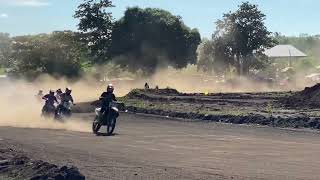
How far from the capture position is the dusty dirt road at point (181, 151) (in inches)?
559

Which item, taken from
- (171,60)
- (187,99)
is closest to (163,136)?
(187,99)

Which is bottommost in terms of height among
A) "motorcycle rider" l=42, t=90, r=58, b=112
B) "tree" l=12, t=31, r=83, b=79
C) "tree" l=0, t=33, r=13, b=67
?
"motorcycle rider" l=42, t=90, r=58, b=112

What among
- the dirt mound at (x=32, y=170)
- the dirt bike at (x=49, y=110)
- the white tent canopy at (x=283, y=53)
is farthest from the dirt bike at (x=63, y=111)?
the white tent canopy at (x=283, y=53)

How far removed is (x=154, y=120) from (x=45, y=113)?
6253 mm

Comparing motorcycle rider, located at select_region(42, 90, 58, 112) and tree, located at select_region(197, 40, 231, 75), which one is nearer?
motorcycle rider, located at select_region(42, 90, 58, 112)

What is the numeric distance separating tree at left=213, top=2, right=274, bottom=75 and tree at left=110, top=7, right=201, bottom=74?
4.88 metres

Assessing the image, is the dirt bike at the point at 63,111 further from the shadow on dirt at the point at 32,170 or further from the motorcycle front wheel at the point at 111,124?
the shadow on dirt at the point at 32,170

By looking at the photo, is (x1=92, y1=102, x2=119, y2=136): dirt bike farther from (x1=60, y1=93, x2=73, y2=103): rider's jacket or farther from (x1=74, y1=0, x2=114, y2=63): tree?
(x1=74, y1=0, x2=114, y2=63): tree

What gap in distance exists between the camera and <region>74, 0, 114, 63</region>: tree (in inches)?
3017

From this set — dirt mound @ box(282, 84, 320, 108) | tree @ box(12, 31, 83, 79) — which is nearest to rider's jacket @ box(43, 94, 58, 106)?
dirt mound @ box(282, 84, 320, 108)

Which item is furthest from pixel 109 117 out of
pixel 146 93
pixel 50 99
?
pixel 146 93

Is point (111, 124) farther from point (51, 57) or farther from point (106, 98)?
point (51, 57)

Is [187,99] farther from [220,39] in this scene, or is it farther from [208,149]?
[220,39]

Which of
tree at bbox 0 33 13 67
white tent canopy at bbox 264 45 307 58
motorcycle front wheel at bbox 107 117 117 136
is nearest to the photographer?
motorcycle front wheel at bbox 107 117 117 136
